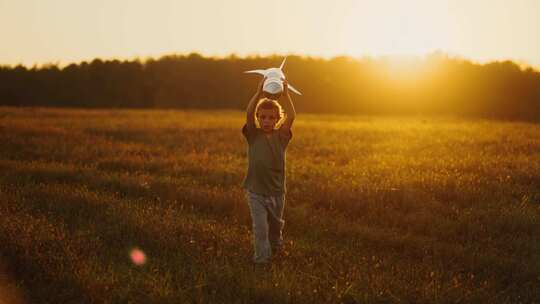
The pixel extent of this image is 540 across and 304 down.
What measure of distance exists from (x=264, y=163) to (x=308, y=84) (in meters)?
53.9

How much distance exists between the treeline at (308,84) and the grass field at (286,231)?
34.8 metres

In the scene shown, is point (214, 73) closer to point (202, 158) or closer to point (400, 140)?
point (400, 140)

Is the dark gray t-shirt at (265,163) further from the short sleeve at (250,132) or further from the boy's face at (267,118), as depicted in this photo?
the boy's face at (267,118)

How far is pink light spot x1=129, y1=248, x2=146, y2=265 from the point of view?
19.7 ft

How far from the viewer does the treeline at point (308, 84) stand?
45.6 m

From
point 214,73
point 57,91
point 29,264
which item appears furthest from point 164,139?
point 57,91

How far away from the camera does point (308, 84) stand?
59.0 meters

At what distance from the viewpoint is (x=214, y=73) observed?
6500 centimetres

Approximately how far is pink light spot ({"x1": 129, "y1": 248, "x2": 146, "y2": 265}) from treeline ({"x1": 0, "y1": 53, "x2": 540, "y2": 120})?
133ft

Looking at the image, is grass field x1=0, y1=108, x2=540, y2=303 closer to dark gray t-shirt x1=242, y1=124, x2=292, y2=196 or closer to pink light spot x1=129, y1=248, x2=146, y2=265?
pink light spot x1=129, y1=248, x2=146, y2=265

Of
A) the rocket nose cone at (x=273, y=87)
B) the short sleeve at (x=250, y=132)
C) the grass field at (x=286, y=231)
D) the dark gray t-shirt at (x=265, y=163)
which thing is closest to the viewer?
the grass field at (x=286, y=231)

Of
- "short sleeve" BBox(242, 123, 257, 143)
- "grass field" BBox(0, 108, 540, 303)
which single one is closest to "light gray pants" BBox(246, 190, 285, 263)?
"grass field" BBox(0, 108, 540, 303)

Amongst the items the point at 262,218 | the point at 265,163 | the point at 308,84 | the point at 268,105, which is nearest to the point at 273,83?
the point at 268,105

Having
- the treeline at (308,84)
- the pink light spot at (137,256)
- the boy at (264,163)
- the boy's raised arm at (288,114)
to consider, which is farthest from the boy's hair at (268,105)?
the treeline at (308,84)
